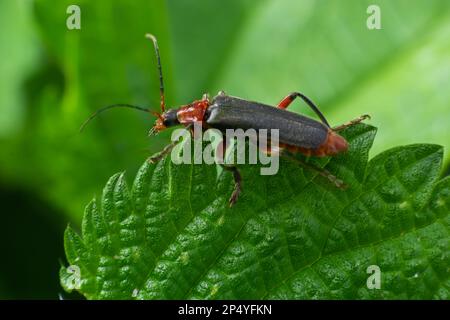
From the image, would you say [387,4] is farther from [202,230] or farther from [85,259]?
[85,259]

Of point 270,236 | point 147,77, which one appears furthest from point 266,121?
point 147,77

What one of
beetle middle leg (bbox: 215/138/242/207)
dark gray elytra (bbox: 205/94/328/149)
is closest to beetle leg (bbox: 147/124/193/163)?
beetle middle leg (bbox: 215/138/242/207)

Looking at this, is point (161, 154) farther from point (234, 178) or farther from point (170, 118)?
point (170, 118)

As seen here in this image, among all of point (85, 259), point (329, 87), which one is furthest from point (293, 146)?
point (329, 87)

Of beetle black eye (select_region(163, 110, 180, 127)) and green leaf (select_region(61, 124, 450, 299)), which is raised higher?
beetle black eye (select_region(163, 110, 180, 127))

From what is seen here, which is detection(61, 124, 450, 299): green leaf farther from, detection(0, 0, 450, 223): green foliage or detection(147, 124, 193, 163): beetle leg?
detection(0, 0, 450, 223): green foliage

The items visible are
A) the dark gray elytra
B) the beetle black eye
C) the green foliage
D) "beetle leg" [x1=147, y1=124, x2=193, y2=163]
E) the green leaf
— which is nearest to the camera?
the green leaf

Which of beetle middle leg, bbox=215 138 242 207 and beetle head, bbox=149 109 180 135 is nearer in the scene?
beetle middle leg, bbox=215 138 242 207
